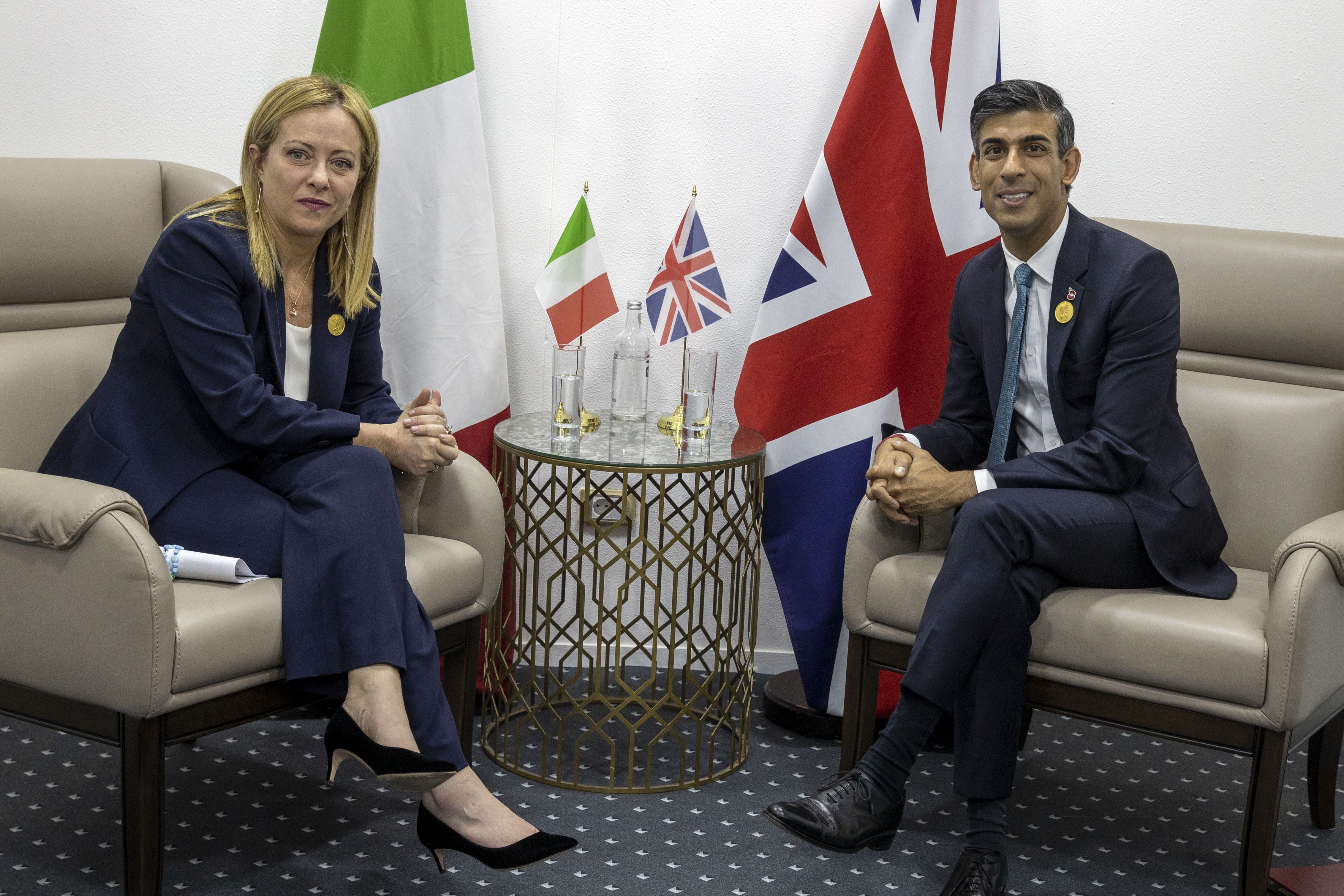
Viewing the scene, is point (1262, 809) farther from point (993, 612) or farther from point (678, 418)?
point (678, 418)

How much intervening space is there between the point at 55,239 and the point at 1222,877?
2368 millimetres

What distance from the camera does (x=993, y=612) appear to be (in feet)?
6.64

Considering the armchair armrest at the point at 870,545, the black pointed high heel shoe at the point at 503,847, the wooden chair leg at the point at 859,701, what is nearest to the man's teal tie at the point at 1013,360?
the armchair armrest at the point at 870,545

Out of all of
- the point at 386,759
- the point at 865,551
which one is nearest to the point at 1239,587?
the point at 865,551

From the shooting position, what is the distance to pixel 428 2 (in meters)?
2.59

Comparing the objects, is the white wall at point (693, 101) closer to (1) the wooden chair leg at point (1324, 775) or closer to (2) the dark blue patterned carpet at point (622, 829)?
(2) the dark blue patterned carpet at point (622, 829)

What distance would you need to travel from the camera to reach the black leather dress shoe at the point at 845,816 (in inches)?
79.0

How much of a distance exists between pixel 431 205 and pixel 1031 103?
1220 millimetres

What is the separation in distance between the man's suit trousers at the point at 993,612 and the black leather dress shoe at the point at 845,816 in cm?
13

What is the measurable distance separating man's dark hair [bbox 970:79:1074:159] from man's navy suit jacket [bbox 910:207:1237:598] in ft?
0.44

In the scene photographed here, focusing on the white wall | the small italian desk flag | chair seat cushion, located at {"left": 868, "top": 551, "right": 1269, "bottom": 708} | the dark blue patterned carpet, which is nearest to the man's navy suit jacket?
chair seat cushion, located at {"left": 868, "top": 551, "right": 1269, "bottom": 708}

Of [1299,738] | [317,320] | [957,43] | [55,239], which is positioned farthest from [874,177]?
[55,239]

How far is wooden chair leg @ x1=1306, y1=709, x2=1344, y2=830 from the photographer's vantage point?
2361mm

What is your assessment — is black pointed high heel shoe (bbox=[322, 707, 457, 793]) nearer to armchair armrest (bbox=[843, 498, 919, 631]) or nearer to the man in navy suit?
the man in navy suit
